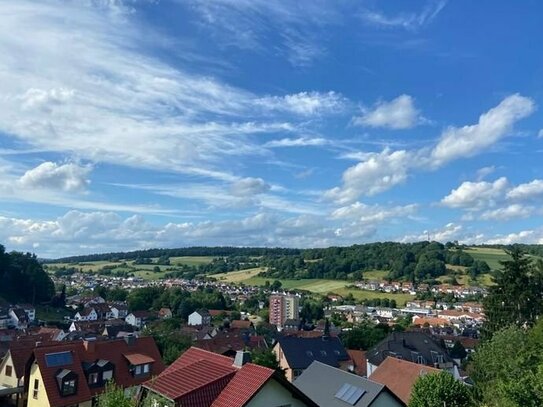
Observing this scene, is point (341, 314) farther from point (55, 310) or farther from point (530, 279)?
point (530, 279)

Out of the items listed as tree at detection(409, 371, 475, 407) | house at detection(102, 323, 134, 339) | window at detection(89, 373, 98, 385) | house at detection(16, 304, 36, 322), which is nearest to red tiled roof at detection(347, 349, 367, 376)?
tree at detection(409, 371, 475, 407)

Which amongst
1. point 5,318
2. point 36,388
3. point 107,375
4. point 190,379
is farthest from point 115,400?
point 5,318

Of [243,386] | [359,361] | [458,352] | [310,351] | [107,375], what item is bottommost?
[458,352]

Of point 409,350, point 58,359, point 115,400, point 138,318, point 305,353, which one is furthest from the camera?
point 138,318

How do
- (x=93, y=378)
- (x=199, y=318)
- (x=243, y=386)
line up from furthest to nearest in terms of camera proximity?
(x=199, y=318), (x=93, y=378), (x=243, y=386)

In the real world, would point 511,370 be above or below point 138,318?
above

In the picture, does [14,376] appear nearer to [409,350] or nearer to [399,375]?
[399,375]

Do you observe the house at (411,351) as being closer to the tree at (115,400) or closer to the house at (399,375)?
the house at (399,375)
